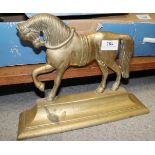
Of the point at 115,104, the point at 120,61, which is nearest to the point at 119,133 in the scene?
the point at 115,104

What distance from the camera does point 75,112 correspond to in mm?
827

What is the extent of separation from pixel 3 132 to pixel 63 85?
1.20ft

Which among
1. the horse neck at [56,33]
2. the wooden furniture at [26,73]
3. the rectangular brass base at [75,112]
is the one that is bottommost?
the rectangular brass base at [75,112]

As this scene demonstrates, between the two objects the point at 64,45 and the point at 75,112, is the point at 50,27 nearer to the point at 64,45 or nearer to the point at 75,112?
the point at 64,45

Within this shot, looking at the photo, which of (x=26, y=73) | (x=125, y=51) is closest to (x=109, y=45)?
(x=125, y=51)

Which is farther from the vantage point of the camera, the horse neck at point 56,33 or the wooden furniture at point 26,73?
the wooden furniture at point 26,73

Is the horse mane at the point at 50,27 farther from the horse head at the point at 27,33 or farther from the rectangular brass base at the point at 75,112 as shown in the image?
the rectangular brass base at the point at 75,112

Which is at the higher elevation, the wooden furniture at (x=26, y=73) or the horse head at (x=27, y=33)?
the horse head at (x=27, y=33)

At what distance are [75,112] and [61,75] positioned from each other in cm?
14

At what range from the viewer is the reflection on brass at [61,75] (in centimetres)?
72

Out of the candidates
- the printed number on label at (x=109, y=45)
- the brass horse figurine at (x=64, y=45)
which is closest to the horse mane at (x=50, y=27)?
the brass horse figurine at (x=64, y=45)

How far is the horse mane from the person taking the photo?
690mm
